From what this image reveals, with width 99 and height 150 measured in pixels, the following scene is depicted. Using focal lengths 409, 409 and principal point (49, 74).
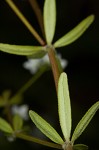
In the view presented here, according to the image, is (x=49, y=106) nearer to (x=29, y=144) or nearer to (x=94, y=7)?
(x=29, y=144)

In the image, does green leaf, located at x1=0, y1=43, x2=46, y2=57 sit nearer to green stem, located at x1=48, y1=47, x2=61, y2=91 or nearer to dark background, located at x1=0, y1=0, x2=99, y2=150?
green stem, located at x1=48, y1=47, x2=61, y2=91

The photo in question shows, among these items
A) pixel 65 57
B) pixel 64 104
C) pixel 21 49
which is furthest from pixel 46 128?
pixel 65 57

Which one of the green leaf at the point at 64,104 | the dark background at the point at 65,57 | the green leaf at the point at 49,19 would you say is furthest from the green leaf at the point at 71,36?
the dark background at the point at 65,57

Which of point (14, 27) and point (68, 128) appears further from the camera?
point (14, 27)

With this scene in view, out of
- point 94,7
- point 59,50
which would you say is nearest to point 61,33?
point 59,50

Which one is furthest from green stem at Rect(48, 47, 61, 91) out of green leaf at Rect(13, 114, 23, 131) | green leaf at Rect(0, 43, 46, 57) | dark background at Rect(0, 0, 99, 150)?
dark background at Rect(0, 0, 99, 150)

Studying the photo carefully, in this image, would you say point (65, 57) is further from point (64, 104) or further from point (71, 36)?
point (64, 104)

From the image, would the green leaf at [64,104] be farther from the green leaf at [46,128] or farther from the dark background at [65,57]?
the dark background at [65,57]
